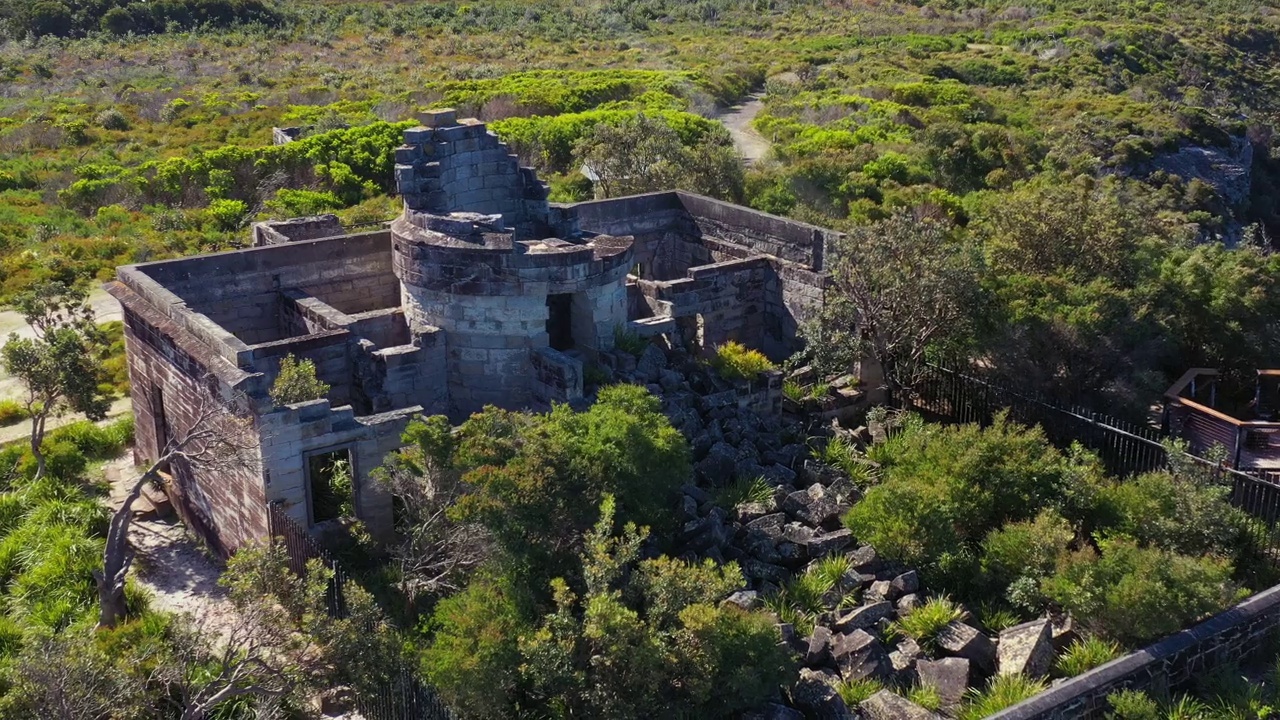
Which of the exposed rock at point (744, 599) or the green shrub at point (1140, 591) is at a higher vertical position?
the green shrub at point (1140, 591)

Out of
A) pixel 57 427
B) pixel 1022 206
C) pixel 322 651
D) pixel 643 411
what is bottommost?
pixel 57 427

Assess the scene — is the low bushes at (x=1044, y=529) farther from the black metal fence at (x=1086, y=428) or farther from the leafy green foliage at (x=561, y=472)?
the leafy green foliage at (x=561, y=472)

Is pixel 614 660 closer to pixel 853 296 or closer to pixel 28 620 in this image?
pixel 28 620

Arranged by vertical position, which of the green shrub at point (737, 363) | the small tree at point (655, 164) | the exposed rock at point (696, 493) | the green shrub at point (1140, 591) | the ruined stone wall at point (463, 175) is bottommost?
the exposed rock at point (696, 493)

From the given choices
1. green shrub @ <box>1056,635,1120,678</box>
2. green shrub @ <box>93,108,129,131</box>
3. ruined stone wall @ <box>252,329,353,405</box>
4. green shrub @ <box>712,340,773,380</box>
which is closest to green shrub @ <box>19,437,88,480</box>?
ruined stone wall @ <box>252,329,353,405</box>

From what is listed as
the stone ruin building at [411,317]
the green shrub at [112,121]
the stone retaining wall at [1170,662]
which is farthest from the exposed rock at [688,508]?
the green shrub at [112,121]

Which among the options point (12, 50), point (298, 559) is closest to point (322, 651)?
point (298, 559)

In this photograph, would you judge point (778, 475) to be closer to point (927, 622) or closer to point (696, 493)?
point (696, 493)
